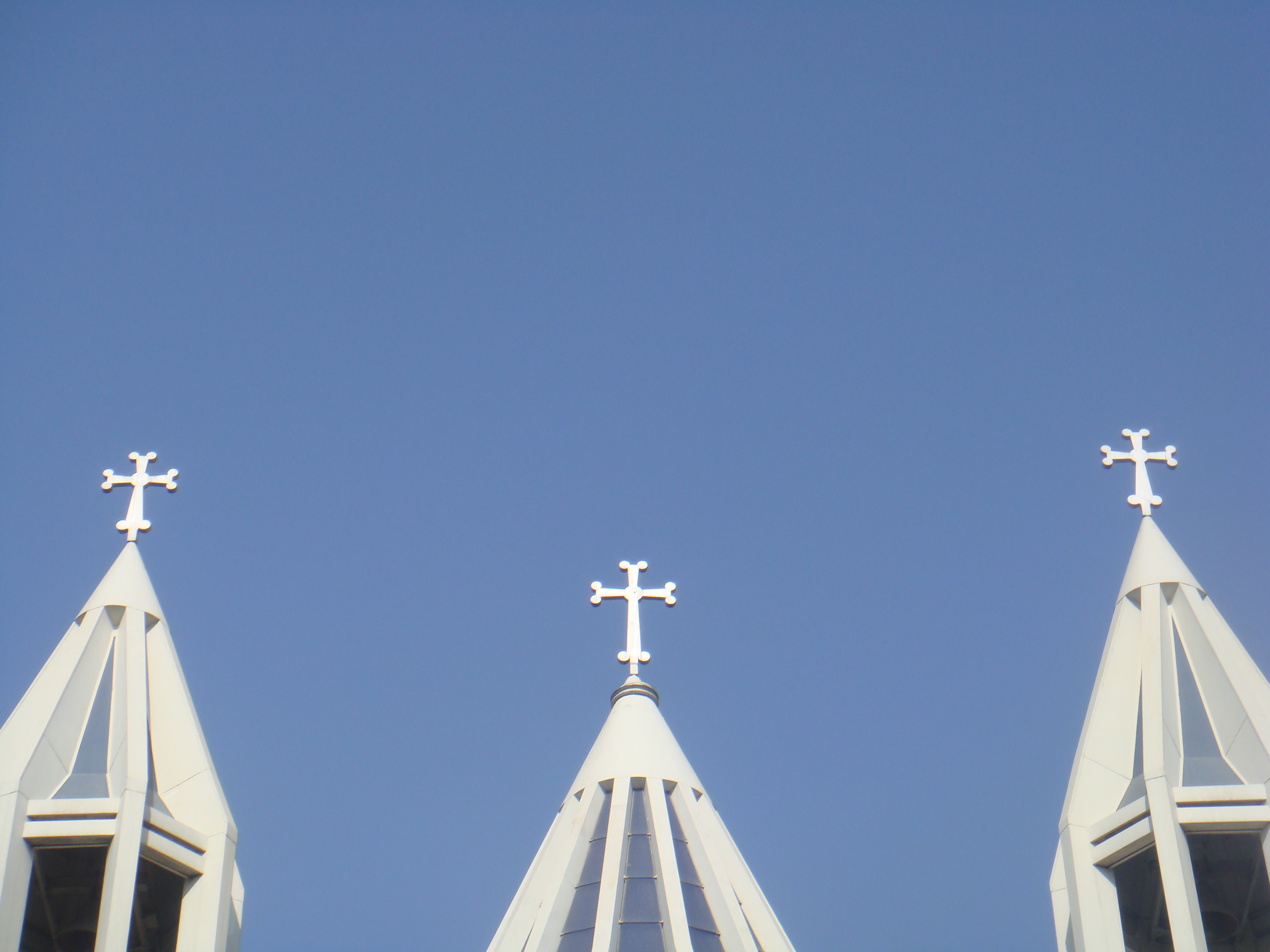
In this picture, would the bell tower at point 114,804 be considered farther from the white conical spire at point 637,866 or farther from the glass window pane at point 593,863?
the glass window pane at point 593,863

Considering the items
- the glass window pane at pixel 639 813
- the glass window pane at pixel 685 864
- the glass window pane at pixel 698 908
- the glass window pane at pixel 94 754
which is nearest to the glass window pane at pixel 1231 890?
the glass window pane at pixel 698 908

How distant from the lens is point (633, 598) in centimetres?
2655

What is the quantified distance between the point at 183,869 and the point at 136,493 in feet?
18.3

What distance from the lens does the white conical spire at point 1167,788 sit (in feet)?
74.0

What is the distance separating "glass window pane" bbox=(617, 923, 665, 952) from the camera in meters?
23.0

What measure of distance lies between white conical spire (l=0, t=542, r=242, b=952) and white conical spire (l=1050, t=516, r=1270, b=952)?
896 centimetres

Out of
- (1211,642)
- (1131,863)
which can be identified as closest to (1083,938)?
(1131,863)

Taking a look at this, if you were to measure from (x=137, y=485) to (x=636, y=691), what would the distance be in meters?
6.41

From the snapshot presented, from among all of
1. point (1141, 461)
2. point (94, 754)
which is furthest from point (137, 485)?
point (1141, 461)

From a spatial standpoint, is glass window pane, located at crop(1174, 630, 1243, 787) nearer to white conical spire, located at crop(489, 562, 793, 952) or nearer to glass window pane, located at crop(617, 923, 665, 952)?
white conical spire, located at crop(489, 562, 793, 952)

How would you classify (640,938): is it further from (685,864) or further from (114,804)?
(114,804)

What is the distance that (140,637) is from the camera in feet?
83.3

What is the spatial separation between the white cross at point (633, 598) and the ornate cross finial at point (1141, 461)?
17.7 ft

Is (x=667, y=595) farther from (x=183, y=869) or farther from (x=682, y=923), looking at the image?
(x=183, y=869)
